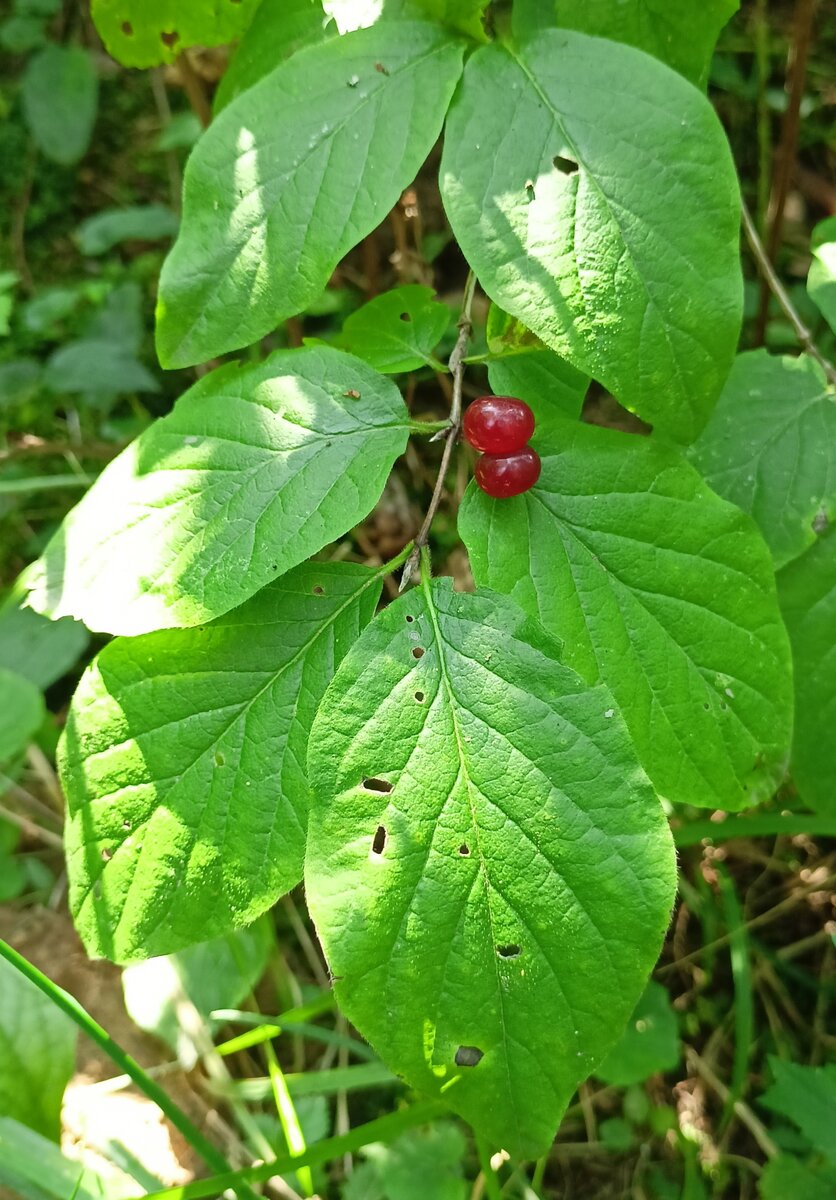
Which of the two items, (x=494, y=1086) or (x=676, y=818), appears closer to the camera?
(x=494, y=1086)

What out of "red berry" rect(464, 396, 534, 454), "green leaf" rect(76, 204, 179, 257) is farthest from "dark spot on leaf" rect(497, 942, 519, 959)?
"green leaf" rect(76, 204, 179, 257)

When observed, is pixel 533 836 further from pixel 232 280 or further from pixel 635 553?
pixel 232 280

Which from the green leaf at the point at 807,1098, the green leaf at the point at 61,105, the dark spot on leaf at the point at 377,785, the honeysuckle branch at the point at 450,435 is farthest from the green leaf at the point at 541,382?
the green leaf at the point at 61,105

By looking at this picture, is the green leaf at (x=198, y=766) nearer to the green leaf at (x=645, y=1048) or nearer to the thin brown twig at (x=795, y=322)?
the thin brown twig at (x=795, y=322)

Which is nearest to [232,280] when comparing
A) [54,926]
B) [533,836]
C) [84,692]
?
[84,692]

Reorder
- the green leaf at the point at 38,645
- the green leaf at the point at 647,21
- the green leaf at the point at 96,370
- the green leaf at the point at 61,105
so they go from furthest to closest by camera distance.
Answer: the green leaf at the point at 61,105
the green leaf at the point at 96,370
the green leaf at the point at 38,645
the green leaf at the point at 647,21

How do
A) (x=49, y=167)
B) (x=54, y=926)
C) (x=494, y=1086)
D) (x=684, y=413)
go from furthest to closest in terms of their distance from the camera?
(x=49, y=167), (x=54, y=926), (x=684, y=413), (x=494, y=1086)

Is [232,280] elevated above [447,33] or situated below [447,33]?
below
